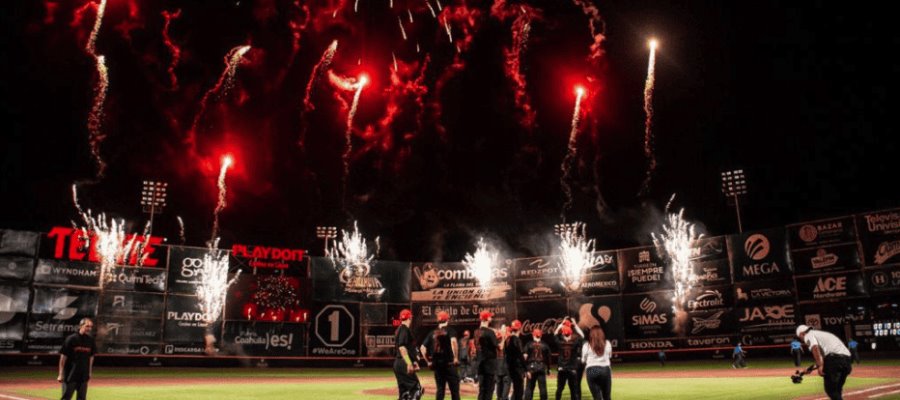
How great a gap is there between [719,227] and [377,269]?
115 feet

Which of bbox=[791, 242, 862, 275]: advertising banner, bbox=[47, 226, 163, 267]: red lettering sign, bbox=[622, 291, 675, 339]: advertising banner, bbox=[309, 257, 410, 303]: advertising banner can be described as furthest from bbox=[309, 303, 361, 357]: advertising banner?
bbox=[791, 242, 862, 275]: advertising banner

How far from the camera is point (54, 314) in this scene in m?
38.2

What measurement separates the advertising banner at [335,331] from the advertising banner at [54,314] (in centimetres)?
1412

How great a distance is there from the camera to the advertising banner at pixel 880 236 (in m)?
35.7

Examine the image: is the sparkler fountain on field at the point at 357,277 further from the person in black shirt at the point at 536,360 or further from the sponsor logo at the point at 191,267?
the person in black shirt at the point at 536,360

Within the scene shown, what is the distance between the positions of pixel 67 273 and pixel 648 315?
1451 inches

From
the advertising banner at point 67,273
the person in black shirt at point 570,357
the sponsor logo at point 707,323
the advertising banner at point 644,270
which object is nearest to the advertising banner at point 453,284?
the advertising banner at point 644,270

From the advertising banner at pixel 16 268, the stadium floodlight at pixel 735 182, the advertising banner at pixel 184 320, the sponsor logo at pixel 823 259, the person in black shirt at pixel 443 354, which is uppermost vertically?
the stadium floodlight at pixel 735 182

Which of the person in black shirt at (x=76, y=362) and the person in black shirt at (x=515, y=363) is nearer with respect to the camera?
the person in black shirt at (x=76, y=362)

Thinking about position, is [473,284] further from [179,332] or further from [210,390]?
[210,390]

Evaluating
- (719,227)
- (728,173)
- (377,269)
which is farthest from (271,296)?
(719,227)

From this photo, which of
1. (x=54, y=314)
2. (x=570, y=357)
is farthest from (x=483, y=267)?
(x=570, y=357)

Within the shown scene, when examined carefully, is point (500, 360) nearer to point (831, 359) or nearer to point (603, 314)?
point (831, 359)

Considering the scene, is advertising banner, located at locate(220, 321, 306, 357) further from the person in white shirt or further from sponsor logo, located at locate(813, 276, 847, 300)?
the person in white shirt
